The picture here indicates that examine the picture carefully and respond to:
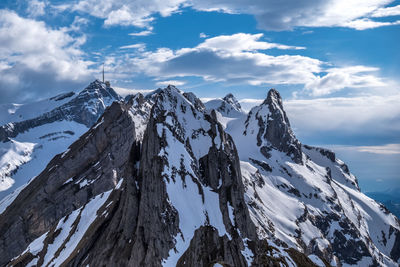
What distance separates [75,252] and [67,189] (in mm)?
55658

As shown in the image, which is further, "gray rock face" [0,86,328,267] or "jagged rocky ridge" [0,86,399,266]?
"jagged rocky ridge" [0,86,399,266]

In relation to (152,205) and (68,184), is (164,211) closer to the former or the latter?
(152,205)

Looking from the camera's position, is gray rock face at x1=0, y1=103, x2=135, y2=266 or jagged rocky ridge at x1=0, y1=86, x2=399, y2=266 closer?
jagged rocky ridge at x1=0, y1=86, x2=399, y2=266

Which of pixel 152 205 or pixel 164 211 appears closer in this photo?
pixel 164 211

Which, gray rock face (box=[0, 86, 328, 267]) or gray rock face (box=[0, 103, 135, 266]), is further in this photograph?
gray rock face (box=[0, 103, 135, 266])

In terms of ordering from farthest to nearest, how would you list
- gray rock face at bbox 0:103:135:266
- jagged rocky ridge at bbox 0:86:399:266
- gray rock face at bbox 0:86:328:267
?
gray rock face at bbox 0:103:135:266 < jagged rocky ridge at bbox 0:86:399:266 < gray rock face at bbox 0:86:328:267

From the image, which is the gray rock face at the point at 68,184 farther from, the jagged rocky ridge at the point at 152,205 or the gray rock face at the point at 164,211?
the gray rock face at the point at 164,211

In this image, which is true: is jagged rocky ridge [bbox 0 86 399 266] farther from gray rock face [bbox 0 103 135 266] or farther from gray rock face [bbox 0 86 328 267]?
gray rock face [bbox 0 103 135 266]

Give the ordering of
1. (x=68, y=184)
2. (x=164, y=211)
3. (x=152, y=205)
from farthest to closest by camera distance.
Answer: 1. (x=68, y=184)
2. (x=152, y=205)
3. (x=164, y=211)

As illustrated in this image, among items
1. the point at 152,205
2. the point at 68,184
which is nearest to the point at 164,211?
the point at 152,205

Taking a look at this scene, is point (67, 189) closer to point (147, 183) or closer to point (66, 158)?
point (66, 158)

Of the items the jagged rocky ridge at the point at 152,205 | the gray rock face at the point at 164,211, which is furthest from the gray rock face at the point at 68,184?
the gray rock face at the point at 164,211

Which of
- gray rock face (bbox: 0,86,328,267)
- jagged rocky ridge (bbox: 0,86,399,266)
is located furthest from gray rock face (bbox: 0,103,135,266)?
gray rock face (bbox: 0,86,328,267)

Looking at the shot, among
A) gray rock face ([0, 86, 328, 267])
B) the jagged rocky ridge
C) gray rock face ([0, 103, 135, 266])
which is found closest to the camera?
gray rock face ([0, 86, 328, 267])
